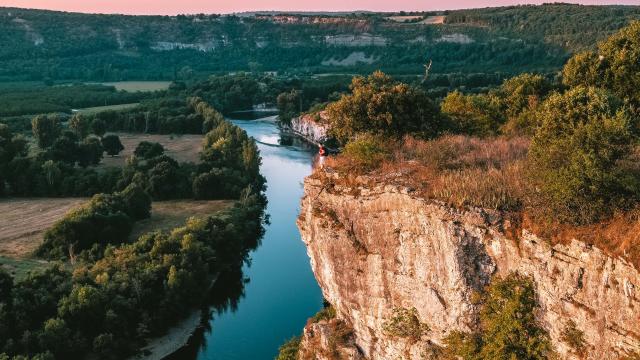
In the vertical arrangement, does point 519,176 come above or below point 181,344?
above

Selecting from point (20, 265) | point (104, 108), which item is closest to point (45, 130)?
point (104, 108)

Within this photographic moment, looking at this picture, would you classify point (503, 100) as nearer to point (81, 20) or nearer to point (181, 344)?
point (181, 344)

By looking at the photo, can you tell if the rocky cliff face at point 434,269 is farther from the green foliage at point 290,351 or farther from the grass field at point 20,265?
the grass field at point 20,265

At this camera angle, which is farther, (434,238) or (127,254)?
(127,254)

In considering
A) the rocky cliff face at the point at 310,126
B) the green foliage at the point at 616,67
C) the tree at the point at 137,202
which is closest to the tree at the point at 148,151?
the tree at the point at 137,202

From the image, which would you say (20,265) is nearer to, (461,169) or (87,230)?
(87,230)

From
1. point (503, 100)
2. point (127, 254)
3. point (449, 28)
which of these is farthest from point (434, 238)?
point (449, 28)

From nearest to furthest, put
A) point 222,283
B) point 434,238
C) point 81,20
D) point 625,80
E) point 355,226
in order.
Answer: point 434,238 → point 355,226 → point 625,80 → point 222,283 → point 81,20
